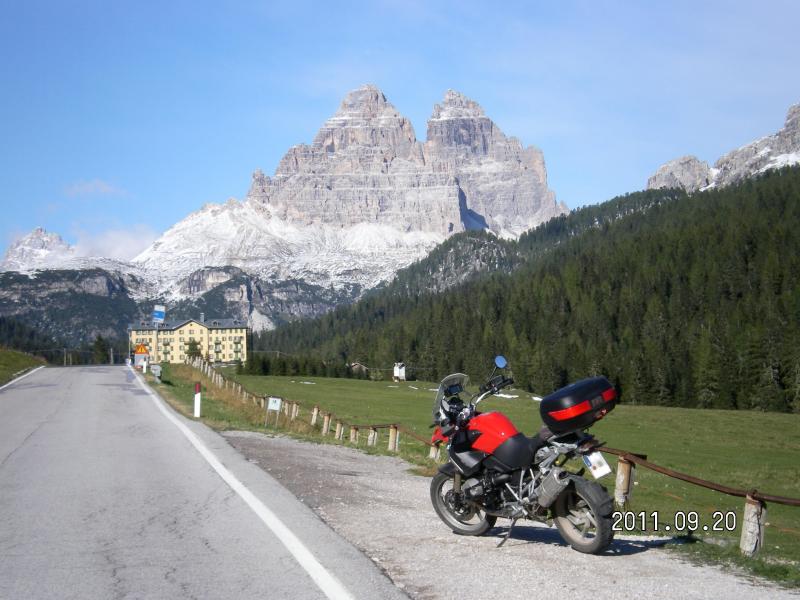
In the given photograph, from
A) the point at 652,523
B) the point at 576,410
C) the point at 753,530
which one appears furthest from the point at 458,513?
the point at 652,523

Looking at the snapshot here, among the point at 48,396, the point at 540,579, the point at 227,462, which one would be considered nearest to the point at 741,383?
the point at 48,396

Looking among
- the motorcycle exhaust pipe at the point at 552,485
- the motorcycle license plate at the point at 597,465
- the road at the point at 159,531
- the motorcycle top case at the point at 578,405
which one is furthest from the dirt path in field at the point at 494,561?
the motorcycle top case at the point at 578,405

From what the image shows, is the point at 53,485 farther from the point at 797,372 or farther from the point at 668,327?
the point at 668,327

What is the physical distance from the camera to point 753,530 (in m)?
9.45

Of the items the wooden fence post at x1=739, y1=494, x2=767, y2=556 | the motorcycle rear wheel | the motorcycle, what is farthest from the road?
the wooden fence post at x1=739, y1=494, x2=767, y2=556

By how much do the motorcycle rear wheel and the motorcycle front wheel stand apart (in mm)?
1093

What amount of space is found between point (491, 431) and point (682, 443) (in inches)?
1599

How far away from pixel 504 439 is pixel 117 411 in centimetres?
2471

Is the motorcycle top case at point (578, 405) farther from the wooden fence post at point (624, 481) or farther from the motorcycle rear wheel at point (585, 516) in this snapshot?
the wooden fence post at point (624, 481)

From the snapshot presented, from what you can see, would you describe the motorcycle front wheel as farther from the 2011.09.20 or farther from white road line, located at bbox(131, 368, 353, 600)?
white road line, located at bbox(131, 368, 353, 600)

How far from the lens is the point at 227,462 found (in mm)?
16938

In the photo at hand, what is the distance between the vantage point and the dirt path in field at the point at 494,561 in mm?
7770

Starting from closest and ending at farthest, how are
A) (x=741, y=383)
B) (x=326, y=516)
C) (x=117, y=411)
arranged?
(x=326, y=516), (x=117, y=411), (x=741, y=383)

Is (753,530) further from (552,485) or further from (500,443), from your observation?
(500,443)
